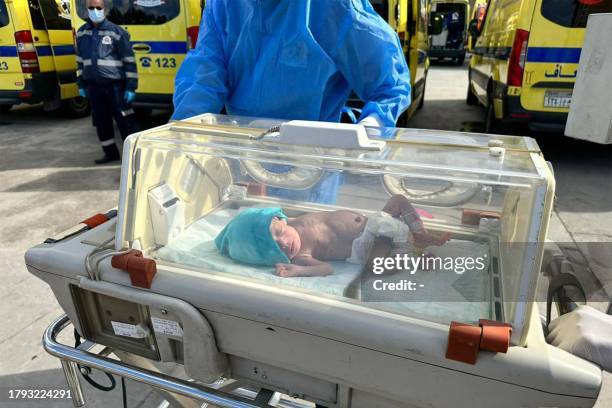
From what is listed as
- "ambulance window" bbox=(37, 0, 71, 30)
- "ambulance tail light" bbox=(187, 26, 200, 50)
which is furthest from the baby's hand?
"ambulance window" bbox=(37, 0, 71, 30)

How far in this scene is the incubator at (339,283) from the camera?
1.02 m

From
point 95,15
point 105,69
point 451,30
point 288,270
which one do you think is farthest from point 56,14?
point 451,30

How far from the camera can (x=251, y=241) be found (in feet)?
5.08

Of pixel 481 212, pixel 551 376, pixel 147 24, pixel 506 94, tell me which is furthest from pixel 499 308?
pixel 147 24

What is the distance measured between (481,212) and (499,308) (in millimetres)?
434

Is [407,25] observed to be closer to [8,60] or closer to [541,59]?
[541,59]

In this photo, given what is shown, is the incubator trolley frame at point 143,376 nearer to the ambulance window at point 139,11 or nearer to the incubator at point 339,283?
the incubator at point 339,283

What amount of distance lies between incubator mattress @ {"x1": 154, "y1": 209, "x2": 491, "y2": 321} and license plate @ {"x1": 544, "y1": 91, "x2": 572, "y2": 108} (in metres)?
3.50

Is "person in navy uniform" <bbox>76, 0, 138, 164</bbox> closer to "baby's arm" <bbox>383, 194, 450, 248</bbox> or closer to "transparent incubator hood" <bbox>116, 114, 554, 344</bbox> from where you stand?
"transparent incubator hood" <bbox>116, 114, 554, 344</bbox>

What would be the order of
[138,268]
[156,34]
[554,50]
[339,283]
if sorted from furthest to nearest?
1. [156,34]
2. [554,50]
3. [339,283]
4. [138,268]

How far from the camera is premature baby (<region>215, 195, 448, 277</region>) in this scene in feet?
5.01

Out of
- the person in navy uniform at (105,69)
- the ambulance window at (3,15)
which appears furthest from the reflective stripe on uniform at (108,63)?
the ambulance window at (3,15)

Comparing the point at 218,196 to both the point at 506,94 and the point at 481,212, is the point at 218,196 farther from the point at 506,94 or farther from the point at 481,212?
the point at 506,94

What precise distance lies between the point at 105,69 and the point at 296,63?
3.82 m
